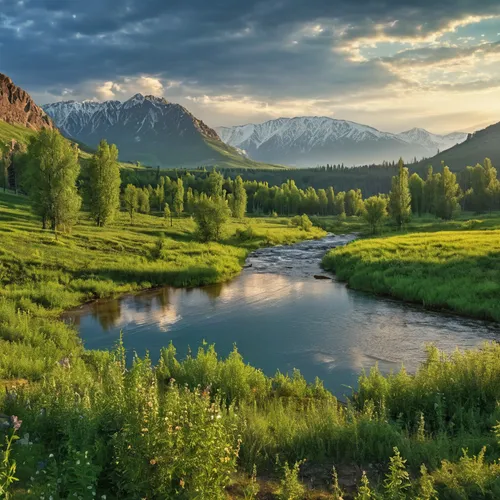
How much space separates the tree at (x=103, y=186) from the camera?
68.4 metres

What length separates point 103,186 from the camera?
68.4 meters

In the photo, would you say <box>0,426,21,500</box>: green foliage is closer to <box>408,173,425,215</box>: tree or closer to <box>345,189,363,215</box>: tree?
<box>408,173,425,215</box>: tree

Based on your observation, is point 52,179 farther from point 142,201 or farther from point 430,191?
point 430,191

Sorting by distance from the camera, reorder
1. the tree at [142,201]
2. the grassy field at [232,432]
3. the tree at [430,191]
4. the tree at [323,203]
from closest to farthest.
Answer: the grassy field at [232,432]
the tree at [142,201]
the tree at [430,191]
the tree at [323,203]

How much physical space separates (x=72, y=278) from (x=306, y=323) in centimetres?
2187

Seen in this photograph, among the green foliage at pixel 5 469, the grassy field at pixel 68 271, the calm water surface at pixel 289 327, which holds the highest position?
the green foliage at pixel 5 469

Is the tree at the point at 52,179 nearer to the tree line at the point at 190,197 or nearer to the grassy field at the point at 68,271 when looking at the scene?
the tree line at the point at 190,197

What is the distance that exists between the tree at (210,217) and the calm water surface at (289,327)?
25322 mm

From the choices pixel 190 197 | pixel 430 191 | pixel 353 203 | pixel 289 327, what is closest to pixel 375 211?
pixel 190 197

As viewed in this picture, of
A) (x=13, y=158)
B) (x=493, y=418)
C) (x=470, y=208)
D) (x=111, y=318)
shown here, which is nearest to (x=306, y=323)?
(x=111, y=318)

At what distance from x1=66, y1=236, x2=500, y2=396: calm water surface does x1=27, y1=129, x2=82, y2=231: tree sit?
2128 centimetres

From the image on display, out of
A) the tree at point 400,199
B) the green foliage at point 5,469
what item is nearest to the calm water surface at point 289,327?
the green foliage at point 5,469

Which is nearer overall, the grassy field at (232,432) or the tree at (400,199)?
the grassy field at (232,432)

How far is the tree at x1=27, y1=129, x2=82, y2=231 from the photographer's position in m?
53.0
